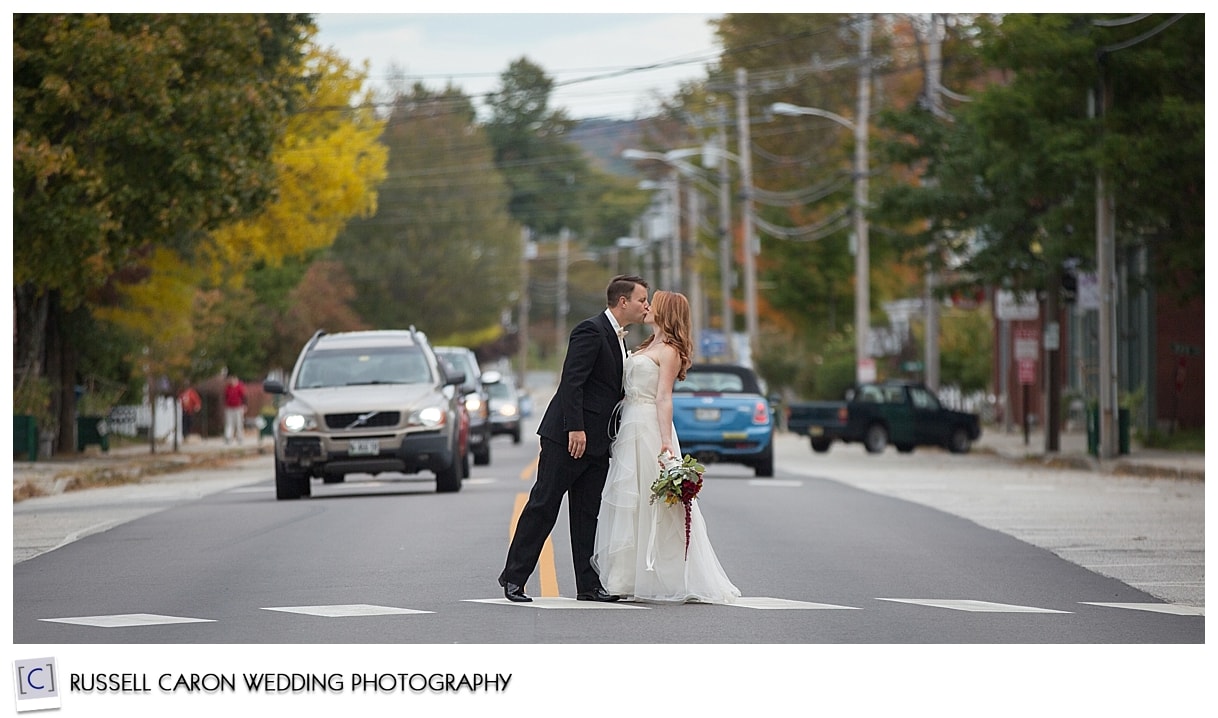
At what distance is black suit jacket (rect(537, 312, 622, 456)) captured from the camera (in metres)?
12.3

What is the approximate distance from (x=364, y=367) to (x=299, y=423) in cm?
165

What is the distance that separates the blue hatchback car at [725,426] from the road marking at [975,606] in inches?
626

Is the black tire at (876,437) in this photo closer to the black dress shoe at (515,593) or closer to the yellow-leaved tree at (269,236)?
the yellow-leaved tree at (269,236)

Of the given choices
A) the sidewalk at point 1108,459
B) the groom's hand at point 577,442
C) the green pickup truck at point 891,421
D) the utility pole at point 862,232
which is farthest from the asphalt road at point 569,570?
the utility pole at point 862,232

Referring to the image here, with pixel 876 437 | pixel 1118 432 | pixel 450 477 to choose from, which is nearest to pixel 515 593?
pixel 450 477

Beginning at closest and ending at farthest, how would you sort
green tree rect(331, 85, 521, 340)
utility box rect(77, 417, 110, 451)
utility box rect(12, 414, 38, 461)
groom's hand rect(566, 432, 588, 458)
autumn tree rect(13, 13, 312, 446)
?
groom's hand rect(566, 432, 588, 458) → autumn tree rect(13, 13, 312, 446) → utility box rect(12, 414, 38, 461) → utility box rect(77, 417, 110, 451) → green tree rect(331, 85, 521, 340)

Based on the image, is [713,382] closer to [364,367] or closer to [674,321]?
[364,367]

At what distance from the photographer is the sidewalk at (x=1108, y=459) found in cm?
3159

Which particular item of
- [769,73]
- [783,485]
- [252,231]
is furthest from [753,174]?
[783,485]

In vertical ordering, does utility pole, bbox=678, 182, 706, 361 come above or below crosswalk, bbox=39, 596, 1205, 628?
above

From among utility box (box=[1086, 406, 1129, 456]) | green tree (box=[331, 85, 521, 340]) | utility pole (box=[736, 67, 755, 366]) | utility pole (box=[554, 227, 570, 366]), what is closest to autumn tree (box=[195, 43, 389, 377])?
utility box (box=[1086, 406, 1129, 456])

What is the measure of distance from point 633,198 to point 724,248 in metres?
70.6
